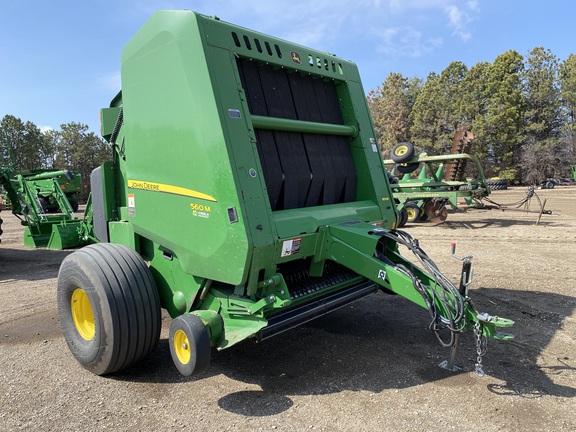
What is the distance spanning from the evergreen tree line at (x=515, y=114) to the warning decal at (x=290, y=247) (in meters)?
39.0

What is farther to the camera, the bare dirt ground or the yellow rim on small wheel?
the yellow rim on small wheel

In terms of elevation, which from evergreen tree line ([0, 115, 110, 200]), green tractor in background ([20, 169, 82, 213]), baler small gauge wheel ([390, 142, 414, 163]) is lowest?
baler small gauge wheel ([390, 142, 414, 163])

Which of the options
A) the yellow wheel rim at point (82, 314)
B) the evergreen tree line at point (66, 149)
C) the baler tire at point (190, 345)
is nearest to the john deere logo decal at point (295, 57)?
the baler tire at point (190, 345)

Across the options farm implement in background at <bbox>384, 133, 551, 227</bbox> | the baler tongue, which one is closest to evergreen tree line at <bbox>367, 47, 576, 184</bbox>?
farm implement in background at <bbox>384, 133, 551, 227</bbox>

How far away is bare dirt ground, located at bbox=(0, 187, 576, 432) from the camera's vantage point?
2656 mm

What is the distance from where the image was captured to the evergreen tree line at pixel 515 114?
37375 millimetres

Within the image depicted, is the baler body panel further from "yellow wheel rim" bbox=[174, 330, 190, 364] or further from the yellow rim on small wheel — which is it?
the yellow rim on small wheel

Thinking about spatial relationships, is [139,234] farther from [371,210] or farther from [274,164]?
[371,210]

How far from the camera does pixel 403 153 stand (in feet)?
38.1

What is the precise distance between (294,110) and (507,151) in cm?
4074

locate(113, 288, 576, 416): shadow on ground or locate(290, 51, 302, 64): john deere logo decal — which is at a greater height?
locate(290, 51, 302, 64): john deere logo decal

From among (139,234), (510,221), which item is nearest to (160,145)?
(139,234)

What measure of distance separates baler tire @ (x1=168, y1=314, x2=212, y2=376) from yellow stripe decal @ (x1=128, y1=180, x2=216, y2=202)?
0.83 meters

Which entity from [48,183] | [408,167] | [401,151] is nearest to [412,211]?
[408,167]
